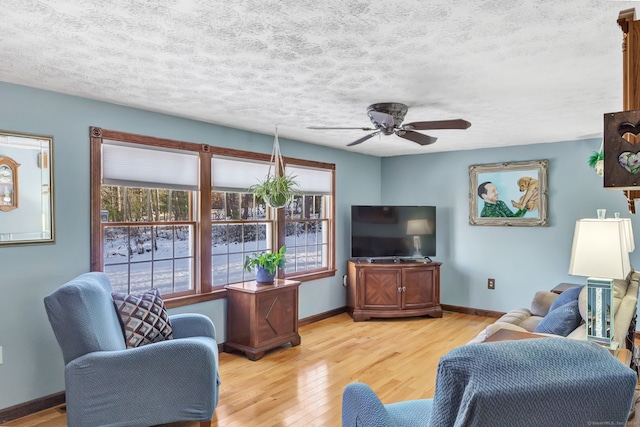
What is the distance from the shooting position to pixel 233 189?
428 cm

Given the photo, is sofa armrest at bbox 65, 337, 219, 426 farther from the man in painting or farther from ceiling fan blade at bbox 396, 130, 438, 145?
the man in painting

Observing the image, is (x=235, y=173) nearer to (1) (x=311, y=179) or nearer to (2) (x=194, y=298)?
(1) (x=311, y=179)

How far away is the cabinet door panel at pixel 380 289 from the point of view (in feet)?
17.5

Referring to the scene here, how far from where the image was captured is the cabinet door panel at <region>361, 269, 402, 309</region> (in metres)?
5.34

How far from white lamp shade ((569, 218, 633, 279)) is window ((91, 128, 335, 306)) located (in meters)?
3.10

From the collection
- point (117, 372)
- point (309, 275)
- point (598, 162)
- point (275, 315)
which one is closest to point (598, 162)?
point (598, 162)

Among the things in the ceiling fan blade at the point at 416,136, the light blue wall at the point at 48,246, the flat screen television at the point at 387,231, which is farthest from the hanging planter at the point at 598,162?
the light blue wall at the point at 48,246

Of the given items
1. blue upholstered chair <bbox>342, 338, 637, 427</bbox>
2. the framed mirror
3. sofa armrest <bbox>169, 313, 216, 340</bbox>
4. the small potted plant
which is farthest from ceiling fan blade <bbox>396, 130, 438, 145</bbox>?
the framed mirror

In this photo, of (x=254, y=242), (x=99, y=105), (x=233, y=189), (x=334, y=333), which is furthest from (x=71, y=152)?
(x=334, y=333)

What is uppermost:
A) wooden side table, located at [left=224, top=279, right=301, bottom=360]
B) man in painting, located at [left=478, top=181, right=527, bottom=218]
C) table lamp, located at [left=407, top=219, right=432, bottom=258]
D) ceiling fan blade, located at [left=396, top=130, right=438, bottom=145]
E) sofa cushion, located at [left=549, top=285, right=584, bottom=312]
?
ceiling fan blade, located at [left=396, top=130, right=438, bottom=145]

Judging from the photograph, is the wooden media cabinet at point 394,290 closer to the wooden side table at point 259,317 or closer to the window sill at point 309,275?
the window sill at point 309,275

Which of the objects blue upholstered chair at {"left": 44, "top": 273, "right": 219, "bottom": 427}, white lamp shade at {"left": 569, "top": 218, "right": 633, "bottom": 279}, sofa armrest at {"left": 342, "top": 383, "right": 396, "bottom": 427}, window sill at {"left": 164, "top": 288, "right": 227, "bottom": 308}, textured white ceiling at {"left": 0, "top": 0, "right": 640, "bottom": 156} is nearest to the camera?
sofa armrest at {"left": 342, "top": 383, "right": 396, "bottom": 427}

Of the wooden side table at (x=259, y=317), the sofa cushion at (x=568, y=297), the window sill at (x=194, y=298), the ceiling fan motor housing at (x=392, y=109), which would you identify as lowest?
the wooden side table at (x=259, y=317)

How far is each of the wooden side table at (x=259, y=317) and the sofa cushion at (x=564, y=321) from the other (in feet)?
7.64
